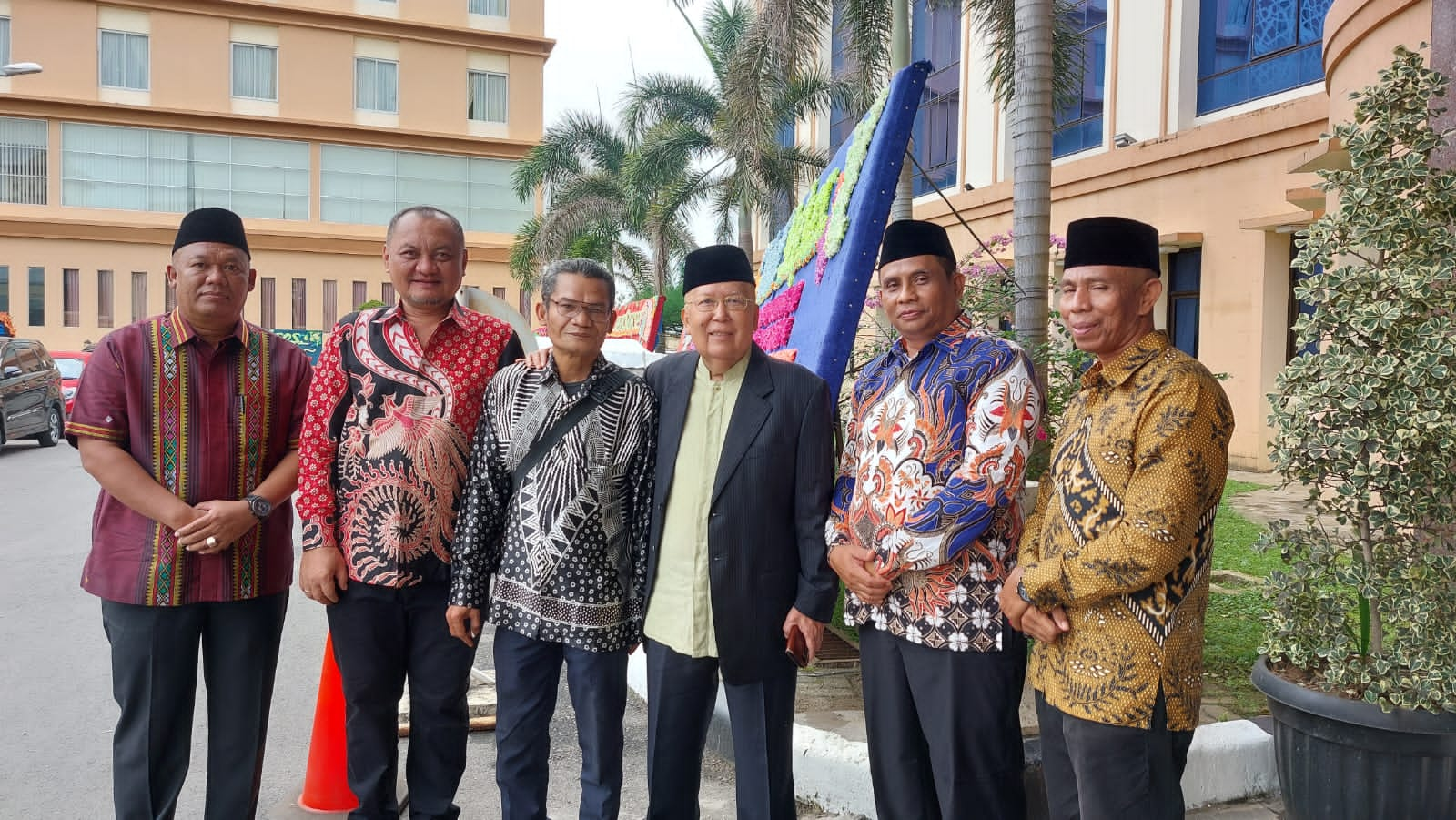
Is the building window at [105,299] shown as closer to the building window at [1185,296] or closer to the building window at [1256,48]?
the building window at [1185,296]

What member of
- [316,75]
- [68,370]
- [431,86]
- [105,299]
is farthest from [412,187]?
[68,370]

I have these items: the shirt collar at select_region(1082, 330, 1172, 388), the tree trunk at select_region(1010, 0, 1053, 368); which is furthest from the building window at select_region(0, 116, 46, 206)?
the shirt collar at select_region(1082, 330, 1172, 388)

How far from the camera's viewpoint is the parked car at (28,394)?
608 inches

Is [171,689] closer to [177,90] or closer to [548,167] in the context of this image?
[548,167]

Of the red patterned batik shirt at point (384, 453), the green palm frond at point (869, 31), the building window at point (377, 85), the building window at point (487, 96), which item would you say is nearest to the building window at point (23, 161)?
the building window at point (377, 85)

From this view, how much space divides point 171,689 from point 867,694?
210cm

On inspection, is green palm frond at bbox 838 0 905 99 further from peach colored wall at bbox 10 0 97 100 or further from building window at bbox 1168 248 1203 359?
peach colored wall at bbox 10 0 97 100

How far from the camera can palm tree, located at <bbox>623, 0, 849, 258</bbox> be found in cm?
1489

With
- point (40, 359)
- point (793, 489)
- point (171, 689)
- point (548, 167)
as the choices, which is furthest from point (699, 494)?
point (548, 167)

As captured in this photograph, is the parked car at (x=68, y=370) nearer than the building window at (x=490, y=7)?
Yes

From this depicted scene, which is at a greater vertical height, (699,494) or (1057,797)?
(699,494)

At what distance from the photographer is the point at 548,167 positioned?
27359mm

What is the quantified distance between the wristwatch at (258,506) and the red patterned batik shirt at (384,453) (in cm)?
11

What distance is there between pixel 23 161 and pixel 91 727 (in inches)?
1389
